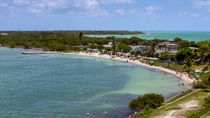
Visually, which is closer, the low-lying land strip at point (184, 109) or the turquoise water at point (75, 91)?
the low-lying land strip at point (184, 109)

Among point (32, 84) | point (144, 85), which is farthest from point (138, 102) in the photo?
point (32, 84)

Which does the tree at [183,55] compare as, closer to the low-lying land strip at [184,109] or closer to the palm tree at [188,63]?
the palm tree at [188,63]

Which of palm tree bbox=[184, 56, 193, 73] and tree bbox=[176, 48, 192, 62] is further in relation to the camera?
tree bbox=[176, 48, 192, 62]

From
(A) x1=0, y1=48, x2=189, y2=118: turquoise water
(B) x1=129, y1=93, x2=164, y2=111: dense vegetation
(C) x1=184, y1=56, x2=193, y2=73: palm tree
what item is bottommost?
(A) x1=0, y1=48, x2=189, y2=118: turquoise water

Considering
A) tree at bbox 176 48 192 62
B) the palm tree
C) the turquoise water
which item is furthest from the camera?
tree at bbox 176 48 192 62

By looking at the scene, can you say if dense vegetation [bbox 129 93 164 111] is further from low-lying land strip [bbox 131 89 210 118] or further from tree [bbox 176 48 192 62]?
tree [bbox 176 48 192 62]

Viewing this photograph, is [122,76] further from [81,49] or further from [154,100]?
[81,49]

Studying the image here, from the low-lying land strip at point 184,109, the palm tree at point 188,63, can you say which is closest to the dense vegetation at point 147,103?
the low-lying land strip at point 184,109

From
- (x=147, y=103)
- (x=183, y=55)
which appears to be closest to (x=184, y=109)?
(x=147, y=103)

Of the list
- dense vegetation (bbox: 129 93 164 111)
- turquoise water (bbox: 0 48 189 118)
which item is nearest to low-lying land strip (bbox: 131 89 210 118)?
dense vegetation (bbox: 129 93 164 111)
